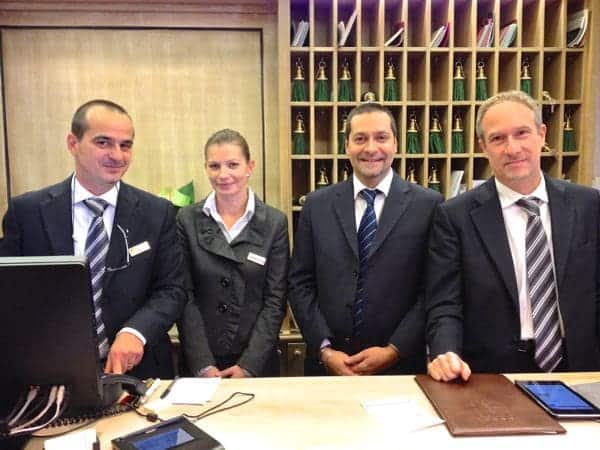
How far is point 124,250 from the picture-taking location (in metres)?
1.80

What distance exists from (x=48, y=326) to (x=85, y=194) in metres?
0.90

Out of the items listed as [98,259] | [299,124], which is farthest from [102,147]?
[299,124]

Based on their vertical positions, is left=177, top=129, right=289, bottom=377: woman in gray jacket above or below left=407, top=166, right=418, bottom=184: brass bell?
below

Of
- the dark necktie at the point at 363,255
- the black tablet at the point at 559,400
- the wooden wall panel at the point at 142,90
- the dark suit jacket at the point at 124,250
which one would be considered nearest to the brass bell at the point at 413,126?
the wooden wall panel at the point at 142,90

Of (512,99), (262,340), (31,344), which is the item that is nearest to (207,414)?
(31,344)

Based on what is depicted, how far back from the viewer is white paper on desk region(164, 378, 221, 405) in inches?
51.5

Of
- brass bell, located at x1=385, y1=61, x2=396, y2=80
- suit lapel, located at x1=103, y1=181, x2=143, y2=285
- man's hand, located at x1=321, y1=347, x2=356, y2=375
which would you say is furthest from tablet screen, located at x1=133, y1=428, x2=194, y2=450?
brass bell, located at x1=385, y1=61, x2=396, y2=80

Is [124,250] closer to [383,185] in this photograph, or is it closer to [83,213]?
[83,213]

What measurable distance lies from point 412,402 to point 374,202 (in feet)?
3.13

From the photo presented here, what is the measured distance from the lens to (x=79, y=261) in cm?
98

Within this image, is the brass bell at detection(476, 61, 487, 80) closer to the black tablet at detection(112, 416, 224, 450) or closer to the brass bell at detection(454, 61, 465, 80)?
the brass bell at detection(454, 61, 465, 80)

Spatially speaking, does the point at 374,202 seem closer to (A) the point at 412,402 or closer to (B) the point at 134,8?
(A) the point at 412,402

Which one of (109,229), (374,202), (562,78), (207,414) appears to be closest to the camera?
(207,414)

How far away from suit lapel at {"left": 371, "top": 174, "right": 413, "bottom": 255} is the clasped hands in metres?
0.38
